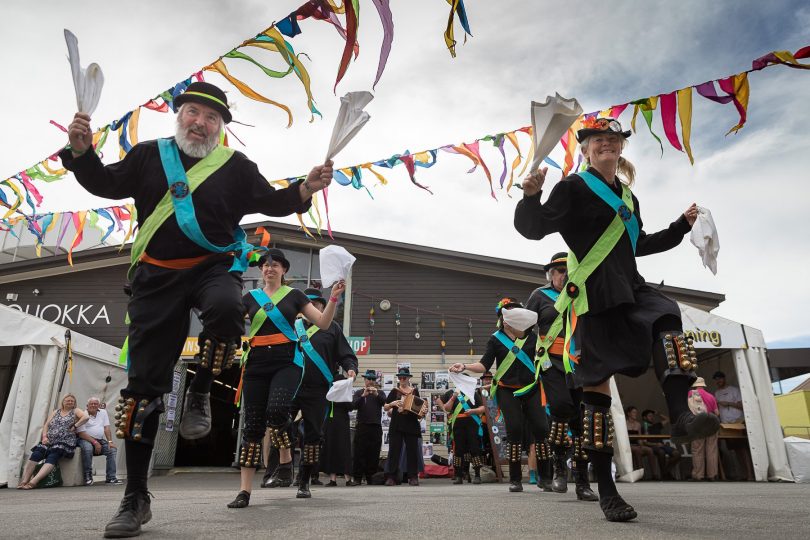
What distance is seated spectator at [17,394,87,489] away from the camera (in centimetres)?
990

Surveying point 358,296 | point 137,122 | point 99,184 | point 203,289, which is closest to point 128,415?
point 203,289

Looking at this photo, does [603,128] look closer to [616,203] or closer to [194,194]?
[616,203]

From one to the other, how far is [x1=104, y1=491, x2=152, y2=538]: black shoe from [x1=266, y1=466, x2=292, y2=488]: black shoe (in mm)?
5339

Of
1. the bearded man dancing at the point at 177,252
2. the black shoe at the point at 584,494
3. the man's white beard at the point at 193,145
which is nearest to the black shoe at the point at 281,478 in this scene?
the black shoe at the point at 584,494

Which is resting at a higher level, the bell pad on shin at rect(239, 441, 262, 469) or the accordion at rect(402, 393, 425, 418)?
the accordion at rect(402, 393, 425, 418)

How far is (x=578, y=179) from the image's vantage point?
342cm

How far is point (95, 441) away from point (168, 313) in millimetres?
9933

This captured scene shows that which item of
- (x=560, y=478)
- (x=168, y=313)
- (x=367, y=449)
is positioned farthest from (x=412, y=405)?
(x=168, y=313)

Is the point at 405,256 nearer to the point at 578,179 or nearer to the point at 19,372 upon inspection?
the point at 19,372

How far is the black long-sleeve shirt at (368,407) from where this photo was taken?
36.9 ft

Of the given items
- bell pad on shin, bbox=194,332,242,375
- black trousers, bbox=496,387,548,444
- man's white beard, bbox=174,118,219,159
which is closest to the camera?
bell pad on shin, bbox=194,332,242,375

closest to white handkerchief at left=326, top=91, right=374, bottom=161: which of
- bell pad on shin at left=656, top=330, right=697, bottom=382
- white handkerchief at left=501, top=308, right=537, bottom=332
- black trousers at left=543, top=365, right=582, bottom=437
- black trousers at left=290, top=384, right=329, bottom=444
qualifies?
bell pad on shin at left=656, top=330, right=697, bottom=382

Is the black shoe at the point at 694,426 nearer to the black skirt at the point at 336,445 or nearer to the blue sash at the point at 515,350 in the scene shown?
the blue sash at the point at 515,350

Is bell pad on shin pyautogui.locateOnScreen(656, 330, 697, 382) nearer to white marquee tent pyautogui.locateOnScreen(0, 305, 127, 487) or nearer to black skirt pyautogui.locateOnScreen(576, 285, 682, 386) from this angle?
black skirt pyautogui.locateOnScreen(576, 285, 682, 386)
